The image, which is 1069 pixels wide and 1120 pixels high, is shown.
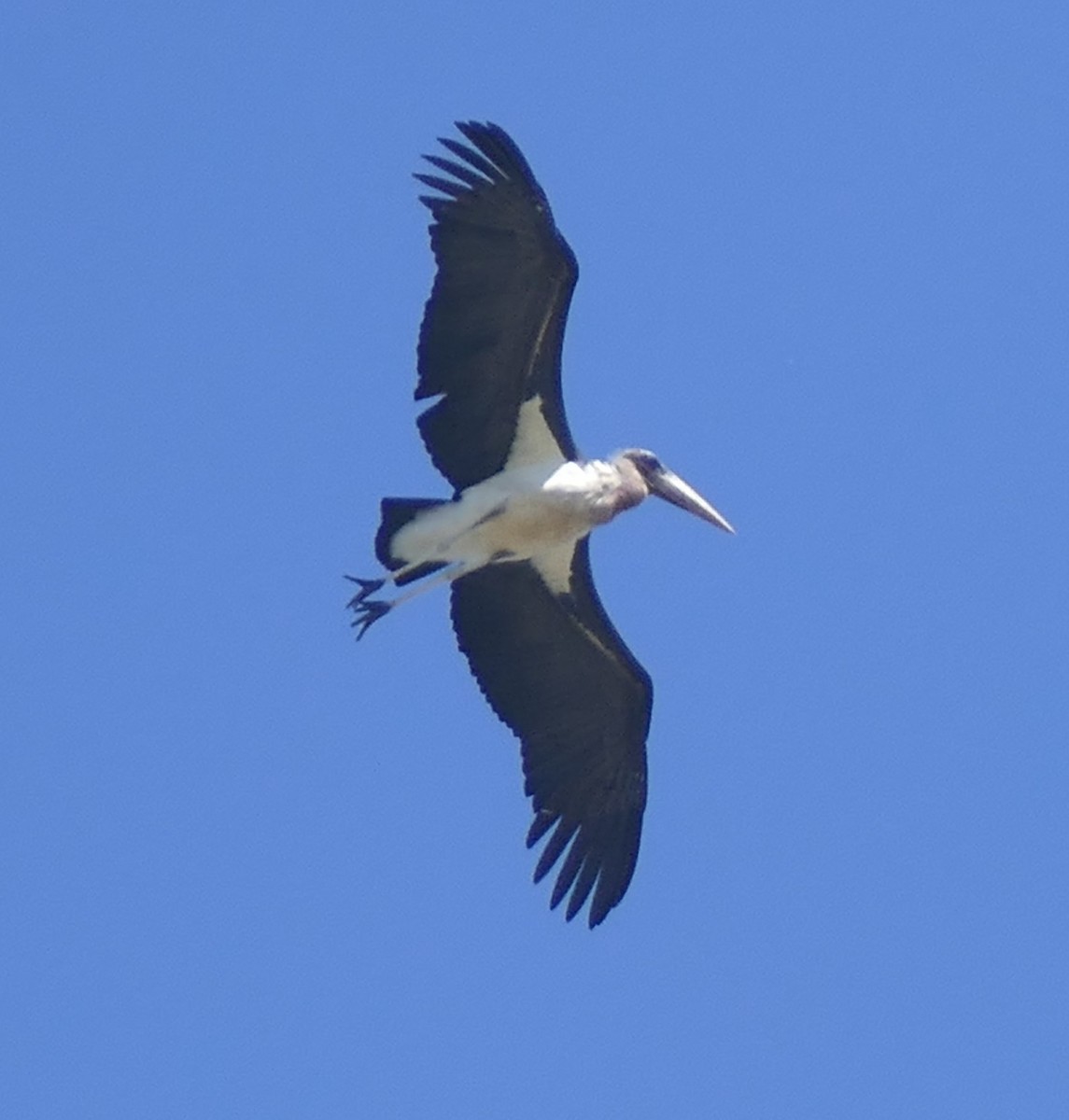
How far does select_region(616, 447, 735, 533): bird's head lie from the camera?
22.0m

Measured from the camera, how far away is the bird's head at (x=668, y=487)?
72.3ft

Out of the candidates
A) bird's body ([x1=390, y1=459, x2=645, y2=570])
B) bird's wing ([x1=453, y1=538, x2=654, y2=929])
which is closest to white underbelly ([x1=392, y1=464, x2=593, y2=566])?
bird's body ([x1=390, y1=459, x2=645, y2=570])

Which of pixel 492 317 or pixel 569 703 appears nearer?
pixel 492 317

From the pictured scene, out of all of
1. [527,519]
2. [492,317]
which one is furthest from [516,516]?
[492,317]

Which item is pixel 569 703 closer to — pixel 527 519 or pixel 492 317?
pixel 527 519

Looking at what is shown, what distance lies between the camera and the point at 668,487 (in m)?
22.3

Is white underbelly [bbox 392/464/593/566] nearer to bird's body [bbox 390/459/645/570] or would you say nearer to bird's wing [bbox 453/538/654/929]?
bird's body [bbox 390/459/645/570]

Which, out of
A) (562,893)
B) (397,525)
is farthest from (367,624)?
(562,893)

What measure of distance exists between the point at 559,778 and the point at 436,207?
3.81 meters

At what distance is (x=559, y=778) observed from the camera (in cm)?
2167

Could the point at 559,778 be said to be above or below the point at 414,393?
below

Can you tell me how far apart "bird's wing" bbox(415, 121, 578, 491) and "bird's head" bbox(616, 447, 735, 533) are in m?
0.88

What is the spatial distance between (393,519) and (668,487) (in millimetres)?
2426

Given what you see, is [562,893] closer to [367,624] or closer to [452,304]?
[367,624]
